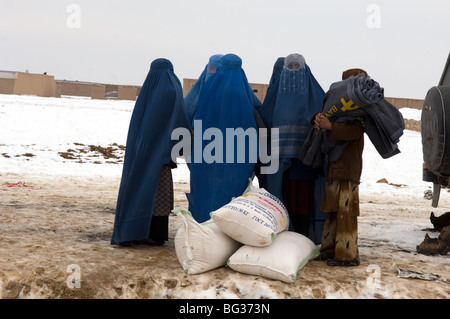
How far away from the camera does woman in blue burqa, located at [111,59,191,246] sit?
14.3 feet

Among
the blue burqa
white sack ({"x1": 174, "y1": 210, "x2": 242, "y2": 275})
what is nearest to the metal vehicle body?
the blue burqa

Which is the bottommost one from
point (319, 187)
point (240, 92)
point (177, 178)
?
point (177, 178)

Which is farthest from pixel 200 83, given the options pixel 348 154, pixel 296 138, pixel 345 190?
pixel 345 190

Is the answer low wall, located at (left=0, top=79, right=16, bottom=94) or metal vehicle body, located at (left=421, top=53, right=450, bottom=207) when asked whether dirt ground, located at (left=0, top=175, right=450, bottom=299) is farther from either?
low wall, located at (left=0, top=79, right=16, bottom=94)

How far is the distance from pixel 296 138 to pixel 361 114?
0.61m

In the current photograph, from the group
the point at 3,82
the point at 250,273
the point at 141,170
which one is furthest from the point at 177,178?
the point at 3,82

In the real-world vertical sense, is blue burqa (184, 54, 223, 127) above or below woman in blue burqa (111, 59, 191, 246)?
above

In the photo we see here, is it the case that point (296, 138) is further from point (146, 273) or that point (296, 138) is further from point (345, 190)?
point (146, 273)

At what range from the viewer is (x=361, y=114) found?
386 centimetres

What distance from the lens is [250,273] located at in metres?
3.66

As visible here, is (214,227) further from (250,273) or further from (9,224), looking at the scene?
(9,224)

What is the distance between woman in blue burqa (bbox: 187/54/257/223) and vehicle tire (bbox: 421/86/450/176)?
1.62m
